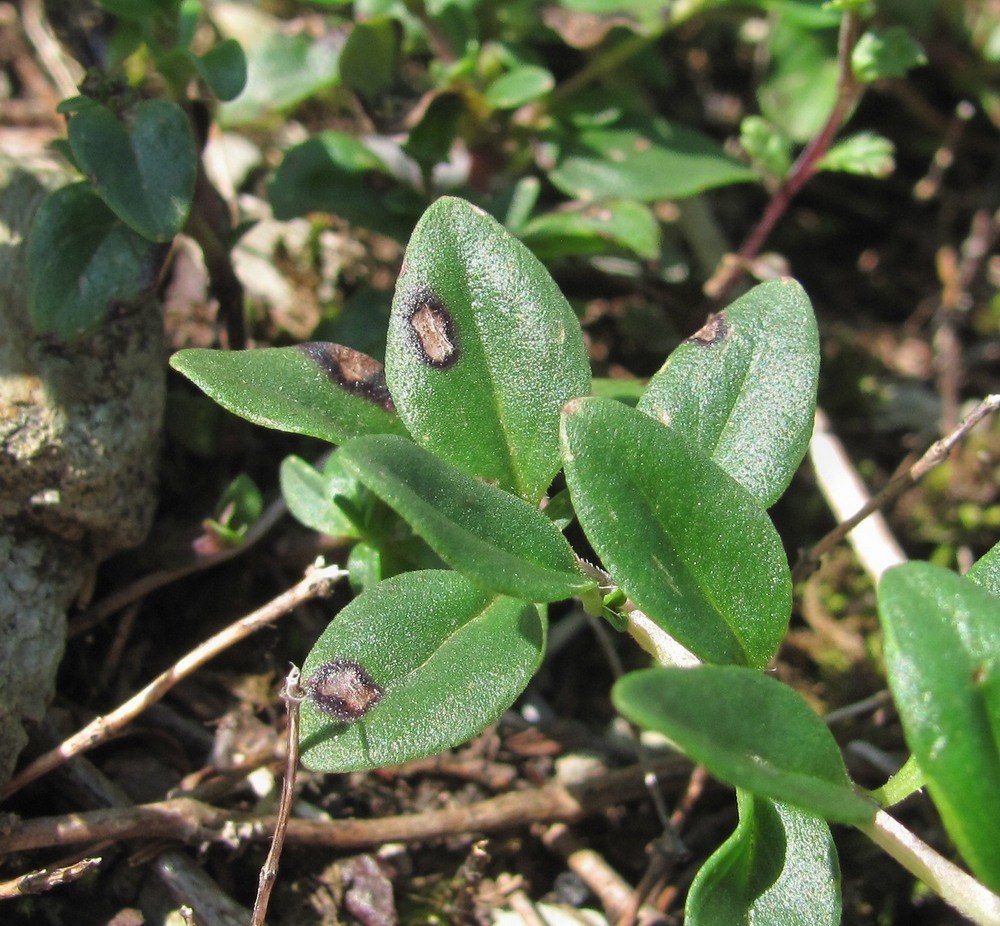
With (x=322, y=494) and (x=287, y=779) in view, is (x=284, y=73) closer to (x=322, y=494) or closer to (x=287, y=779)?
(x=322, y=494)

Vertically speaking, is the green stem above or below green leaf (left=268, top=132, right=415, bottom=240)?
below

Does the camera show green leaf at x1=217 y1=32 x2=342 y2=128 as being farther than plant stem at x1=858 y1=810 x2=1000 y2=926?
Yes

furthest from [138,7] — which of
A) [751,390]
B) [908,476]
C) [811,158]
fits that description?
[908,476]

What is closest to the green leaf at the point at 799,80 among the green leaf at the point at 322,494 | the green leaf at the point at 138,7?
the green leaf at the point at 138,7

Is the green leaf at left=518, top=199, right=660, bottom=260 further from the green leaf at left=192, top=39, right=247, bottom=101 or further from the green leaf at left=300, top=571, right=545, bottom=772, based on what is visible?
the green leaf at left=300, top=571, right=545, bottom=772

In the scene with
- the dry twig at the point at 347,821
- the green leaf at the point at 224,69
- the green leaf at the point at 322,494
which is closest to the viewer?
the dry twig at the point at 347,821

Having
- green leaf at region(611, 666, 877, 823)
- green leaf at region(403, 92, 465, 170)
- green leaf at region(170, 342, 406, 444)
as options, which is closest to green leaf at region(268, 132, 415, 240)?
green leaf at region(403, 92, 465, 170)

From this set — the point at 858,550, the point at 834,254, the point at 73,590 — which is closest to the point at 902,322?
the point at 834,254

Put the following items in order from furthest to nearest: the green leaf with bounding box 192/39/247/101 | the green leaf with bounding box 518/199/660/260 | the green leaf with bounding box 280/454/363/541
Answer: the green leaf with bounding box 518/199/660/260 < the green leaf with bounding box 192/39/247/101 < the green leaf with bounding box 280/454/363/541

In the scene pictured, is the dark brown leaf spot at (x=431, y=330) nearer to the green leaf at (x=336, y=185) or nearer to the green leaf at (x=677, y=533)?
the green leaf at (x=677, y=533)
